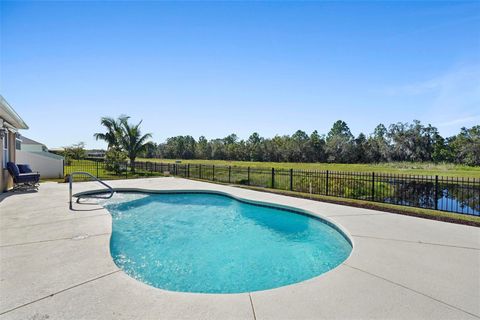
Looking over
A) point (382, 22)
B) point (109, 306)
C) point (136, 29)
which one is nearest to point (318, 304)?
point (109, 306)

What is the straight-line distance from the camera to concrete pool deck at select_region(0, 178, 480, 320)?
2.28 meters

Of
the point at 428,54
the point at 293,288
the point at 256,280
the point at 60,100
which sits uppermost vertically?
the point at 428,54

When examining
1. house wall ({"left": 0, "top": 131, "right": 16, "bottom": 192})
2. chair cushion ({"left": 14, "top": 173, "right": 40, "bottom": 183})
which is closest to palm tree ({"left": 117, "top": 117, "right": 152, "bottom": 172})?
house wall ({"left": 0, "top": 131, "right": 16, "bottom": 192})

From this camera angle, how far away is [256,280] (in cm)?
380

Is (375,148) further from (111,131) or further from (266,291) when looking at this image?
(266,291)

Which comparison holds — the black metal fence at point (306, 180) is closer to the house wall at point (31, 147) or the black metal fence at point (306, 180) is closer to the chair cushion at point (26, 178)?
the chair cushion at point (26, 178)

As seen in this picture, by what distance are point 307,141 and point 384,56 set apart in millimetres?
45178

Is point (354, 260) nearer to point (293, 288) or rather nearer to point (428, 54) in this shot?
point (293, 288)

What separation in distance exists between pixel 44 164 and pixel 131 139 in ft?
21.6

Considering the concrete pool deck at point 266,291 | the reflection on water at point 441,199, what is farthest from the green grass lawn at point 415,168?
the concrete pool deck at point 266,291

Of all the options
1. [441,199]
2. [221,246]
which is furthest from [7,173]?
[441,199]

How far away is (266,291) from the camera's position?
2.73 m

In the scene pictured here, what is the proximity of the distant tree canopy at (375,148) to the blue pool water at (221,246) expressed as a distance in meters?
27.2

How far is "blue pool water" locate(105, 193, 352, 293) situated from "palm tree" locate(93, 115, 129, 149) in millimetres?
14743
